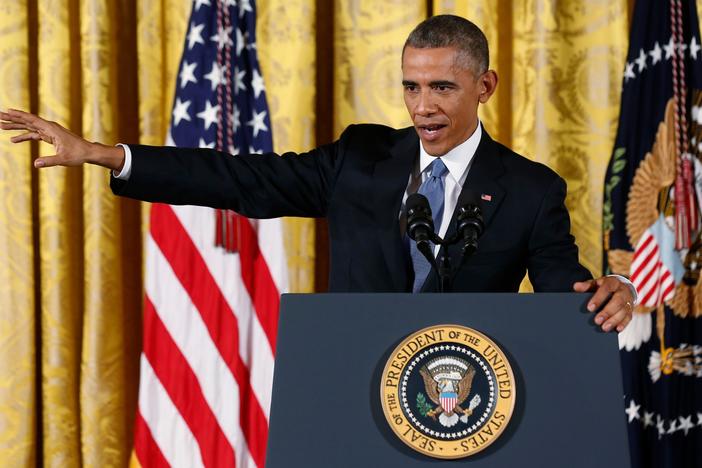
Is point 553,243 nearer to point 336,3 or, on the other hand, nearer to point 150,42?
point 336,3

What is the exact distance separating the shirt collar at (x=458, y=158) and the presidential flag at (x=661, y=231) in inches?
49.1

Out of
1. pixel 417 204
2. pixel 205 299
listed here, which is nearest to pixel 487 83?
pixel 417 204

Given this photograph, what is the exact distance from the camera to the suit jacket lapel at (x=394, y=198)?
192 centimetres

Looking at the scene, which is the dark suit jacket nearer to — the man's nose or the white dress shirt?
the white dress shirt

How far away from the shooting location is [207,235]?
10.3 ft

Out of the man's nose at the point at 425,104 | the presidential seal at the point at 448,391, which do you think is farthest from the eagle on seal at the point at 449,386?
the man's nose at the point at 425,104

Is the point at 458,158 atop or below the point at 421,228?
atop

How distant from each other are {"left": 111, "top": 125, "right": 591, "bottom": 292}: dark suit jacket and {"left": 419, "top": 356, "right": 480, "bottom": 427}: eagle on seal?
0.49 metres

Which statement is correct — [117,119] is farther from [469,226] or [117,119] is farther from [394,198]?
[469,226]

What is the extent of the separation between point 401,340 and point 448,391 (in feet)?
0.35

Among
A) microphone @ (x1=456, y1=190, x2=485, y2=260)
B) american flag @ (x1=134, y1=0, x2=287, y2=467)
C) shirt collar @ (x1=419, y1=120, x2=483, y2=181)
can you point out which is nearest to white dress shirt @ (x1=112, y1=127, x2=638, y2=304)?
shirt collar @ (x1=419, y1=120, x2=483, y2=181)

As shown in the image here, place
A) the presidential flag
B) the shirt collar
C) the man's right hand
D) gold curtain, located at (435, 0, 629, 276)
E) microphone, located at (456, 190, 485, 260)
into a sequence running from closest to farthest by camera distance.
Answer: microphone, located at (456, 190, 485, 260)
the man's right hand
the shirt collar
the presidential flag
gold curtain, located at (435, 0, 629, 276)

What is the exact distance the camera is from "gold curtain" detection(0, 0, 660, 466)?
3279 millimetres

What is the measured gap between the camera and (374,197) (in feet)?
6.64
